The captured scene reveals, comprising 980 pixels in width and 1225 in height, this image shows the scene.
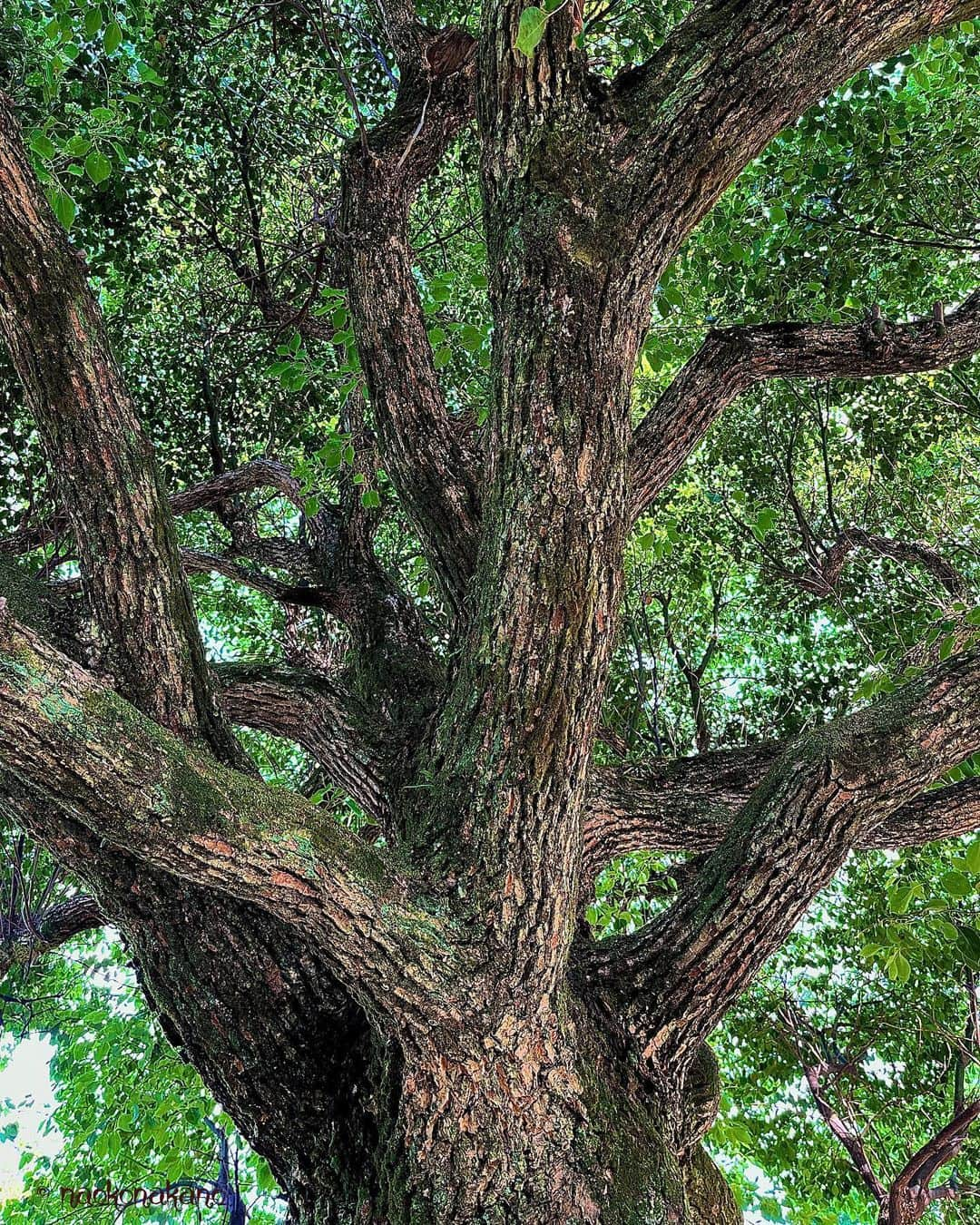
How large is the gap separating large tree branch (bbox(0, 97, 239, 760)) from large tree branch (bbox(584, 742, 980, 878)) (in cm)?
173

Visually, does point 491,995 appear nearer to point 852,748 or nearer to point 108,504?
point 852,748

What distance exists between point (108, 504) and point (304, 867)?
128cm

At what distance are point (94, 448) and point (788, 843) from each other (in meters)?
2.41

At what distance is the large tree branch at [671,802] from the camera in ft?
12.1

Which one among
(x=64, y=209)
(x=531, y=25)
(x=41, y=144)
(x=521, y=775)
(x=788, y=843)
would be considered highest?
(x=41, y=144)

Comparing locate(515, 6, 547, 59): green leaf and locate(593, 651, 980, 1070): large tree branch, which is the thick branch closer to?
locate(593, 651, 980, 1070): large tree branch

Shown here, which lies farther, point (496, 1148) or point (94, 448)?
point (94, 448)

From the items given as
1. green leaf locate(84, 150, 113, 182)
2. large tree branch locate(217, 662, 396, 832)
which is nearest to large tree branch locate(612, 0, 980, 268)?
green leaf locate(84, 150, 113, 182)

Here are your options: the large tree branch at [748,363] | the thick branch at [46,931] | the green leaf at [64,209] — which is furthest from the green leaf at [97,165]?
the thick branch at [46,931]

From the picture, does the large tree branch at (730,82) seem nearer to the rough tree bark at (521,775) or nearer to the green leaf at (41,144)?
the rough tree bark at (521,775)

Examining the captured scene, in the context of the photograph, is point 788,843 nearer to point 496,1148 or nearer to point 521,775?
point 521,775

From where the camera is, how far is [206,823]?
2.06 metres

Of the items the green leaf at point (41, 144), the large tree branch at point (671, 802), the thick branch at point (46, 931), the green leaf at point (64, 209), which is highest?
the green leaf at point (41, 144)

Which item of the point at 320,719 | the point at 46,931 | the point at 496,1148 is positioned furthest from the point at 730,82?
the point at 46,931
